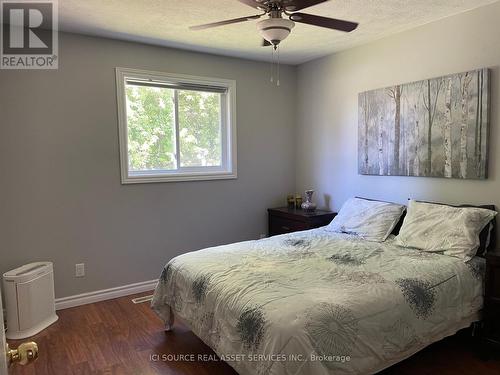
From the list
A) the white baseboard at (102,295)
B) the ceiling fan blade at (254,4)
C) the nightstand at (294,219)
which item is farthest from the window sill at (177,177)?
the ceiling fan blade at (254,4)

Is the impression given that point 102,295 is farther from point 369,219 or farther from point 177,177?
point 369,219

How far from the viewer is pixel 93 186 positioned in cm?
334

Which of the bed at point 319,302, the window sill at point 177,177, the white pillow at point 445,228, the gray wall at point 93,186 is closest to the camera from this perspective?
the bed at point 319,302

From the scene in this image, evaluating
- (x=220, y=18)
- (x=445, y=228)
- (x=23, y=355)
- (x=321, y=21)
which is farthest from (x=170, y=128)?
(x=23, y=355)

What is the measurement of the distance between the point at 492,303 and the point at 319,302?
136cm

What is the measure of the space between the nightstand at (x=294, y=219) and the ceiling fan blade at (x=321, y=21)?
6.87 ft

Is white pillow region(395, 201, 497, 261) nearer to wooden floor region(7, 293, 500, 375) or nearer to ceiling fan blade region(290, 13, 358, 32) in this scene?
wooden floor region(7, 293, 500, 375)

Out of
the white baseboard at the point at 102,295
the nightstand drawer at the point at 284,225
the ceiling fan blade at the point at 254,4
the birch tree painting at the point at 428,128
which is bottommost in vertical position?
the white baseboard at the point at 102,295

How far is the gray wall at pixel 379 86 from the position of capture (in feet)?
9.04

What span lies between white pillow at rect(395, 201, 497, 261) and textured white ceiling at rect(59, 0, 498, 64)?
1.56m

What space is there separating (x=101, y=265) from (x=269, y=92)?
272cm

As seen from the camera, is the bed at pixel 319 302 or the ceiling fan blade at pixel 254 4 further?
the ceiling fan blade at pixel 254 4

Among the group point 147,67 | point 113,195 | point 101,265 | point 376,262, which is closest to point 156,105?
Answer: point 147,67

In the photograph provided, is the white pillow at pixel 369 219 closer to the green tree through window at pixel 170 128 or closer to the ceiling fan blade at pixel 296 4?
the green tree through window at pixel 170 128
